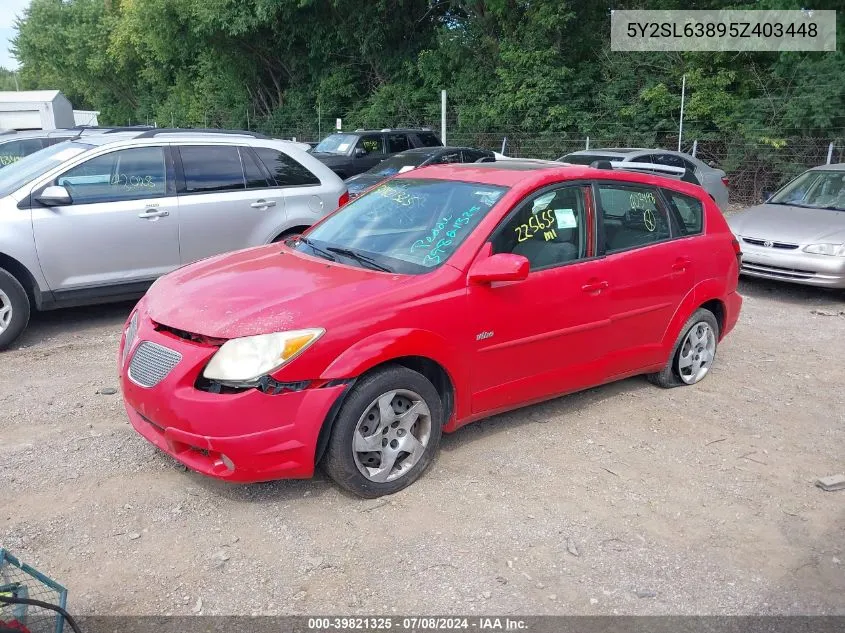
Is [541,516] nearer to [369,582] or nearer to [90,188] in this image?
[369,582]

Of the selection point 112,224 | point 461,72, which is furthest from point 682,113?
point 112,224

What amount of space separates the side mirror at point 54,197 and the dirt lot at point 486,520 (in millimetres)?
1768

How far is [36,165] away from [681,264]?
566 cm

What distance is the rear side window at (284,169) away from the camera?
7738 millimetres

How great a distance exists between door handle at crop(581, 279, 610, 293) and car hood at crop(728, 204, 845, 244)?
503 cm

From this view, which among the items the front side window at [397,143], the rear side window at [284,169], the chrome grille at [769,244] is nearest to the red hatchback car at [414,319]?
the rear side window at [284,169]

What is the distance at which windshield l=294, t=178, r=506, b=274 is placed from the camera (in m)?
4.30

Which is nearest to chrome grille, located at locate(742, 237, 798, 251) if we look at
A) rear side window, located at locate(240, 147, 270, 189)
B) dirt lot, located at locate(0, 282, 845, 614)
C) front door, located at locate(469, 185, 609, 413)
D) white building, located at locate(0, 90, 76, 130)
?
dirt lot, located at locate(0, 282, 845, 614)

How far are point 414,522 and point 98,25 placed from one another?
5332 cm

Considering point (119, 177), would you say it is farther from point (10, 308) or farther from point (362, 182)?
point (362, 182)

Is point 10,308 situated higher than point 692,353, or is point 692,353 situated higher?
point 10,308

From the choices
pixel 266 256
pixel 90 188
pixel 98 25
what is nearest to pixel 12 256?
pixel 90 188

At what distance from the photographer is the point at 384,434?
387cm

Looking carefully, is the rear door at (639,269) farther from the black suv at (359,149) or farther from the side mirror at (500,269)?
the black suv at (359,149)
